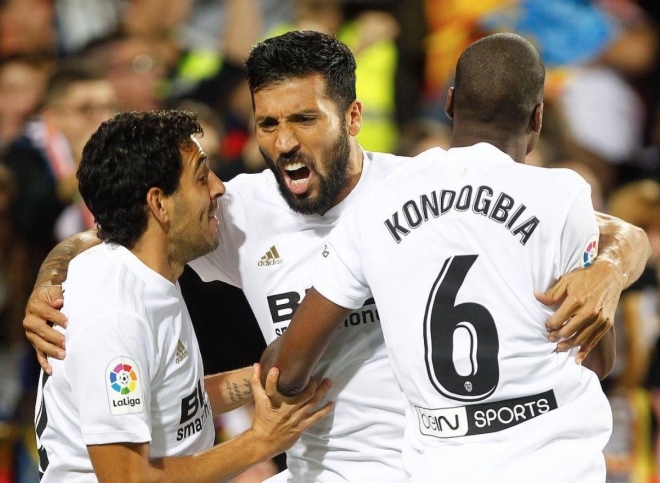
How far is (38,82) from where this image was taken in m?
6.54

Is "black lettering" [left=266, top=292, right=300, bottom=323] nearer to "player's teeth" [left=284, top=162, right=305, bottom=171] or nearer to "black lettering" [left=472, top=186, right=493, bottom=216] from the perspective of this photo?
"player's teeth" [left=284, top=162, right=305, bottom=171]

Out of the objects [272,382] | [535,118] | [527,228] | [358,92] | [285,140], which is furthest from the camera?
[358,92]

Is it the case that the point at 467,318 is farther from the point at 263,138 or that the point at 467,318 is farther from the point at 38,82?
the point at 38,82

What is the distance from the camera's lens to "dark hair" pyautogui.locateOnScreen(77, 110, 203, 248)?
110 inches

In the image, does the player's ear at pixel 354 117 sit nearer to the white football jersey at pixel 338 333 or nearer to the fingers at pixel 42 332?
the white football jersey at pixel 338 333

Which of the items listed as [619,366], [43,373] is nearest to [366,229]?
[43,373]

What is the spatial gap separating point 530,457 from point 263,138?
137 cm

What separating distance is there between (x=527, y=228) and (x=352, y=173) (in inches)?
38.8

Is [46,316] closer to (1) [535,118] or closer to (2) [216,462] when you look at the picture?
(2) [216,462]

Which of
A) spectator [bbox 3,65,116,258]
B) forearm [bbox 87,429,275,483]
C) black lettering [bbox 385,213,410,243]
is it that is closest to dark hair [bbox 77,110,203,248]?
forearm [bbox 87,429,275,483]

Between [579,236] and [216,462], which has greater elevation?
[579,236]

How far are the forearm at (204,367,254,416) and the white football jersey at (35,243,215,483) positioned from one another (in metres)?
0.36

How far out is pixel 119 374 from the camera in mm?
2531

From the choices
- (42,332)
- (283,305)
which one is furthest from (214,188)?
(42,332)
